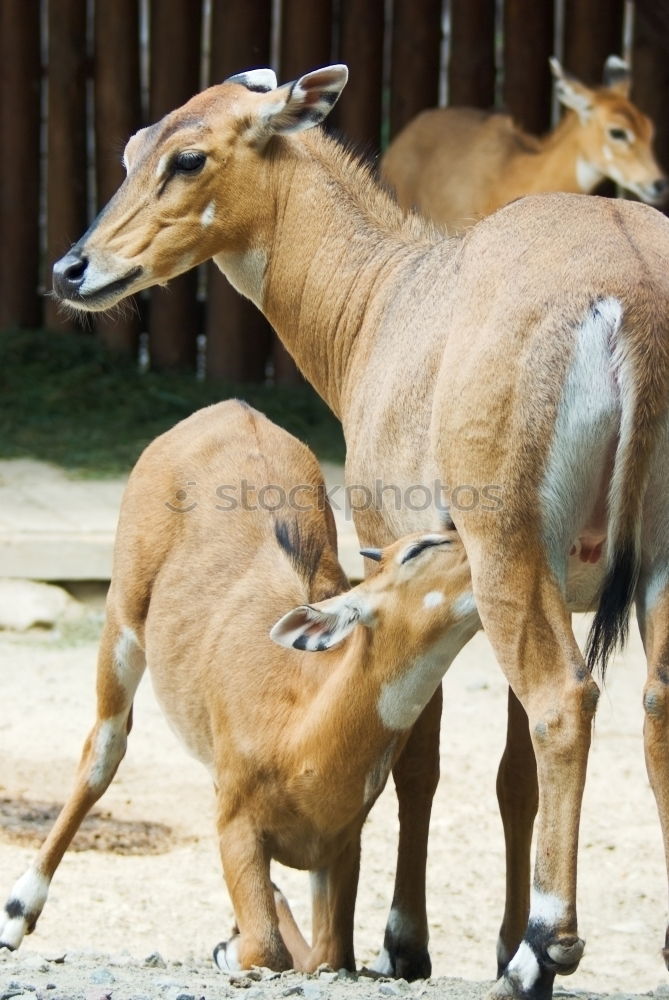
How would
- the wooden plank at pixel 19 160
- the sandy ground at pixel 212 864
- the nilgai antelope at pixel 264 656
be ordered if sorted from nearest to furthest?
the nilgai antelope at pixel 264 656, the sandy ground at pixel 212 864, the wooden plank at pixel 19 160

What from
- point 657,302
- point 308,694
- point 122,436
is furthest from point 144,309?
point 657,302

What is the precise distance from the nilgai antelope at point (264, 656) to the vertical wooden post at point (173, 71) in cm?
560

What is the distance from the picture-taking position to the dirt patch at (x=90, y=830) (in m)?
5.60

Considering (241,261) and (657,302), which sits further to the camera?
(241,261)

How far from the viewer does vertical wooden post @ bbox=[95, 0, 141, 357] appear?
10.8 m

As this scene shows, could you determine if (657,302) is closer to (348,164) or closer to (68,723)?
(348,164)

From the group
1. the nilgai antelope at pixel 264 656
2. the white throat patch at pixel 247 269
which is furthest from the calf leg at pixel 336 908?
the white throat patch at pixel 247 269

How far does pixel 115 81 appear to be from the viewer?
10789 mm

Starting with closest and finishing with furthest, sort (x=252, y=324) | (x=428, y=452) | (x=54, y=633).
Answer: (x=428, y=452) < (x=54, y=633) < (x=252, y=324)

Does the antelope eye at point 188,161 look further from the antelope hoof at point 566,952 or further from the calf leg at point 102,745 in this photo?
the antelope hoof at point 566,952

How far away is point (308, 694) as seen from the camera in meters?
4.43

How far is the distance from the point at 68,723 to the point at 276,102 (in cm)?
294

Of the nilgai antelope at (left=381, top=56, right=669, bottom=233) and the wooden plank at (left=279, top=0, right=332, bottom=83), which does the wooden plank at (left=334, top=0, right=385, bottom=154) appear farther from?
the nilgai antelope at (left=381, top=56, right=669, bottom=233)

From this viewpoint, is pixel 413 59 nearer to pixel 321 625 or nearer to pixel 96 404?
pixel 96 404
